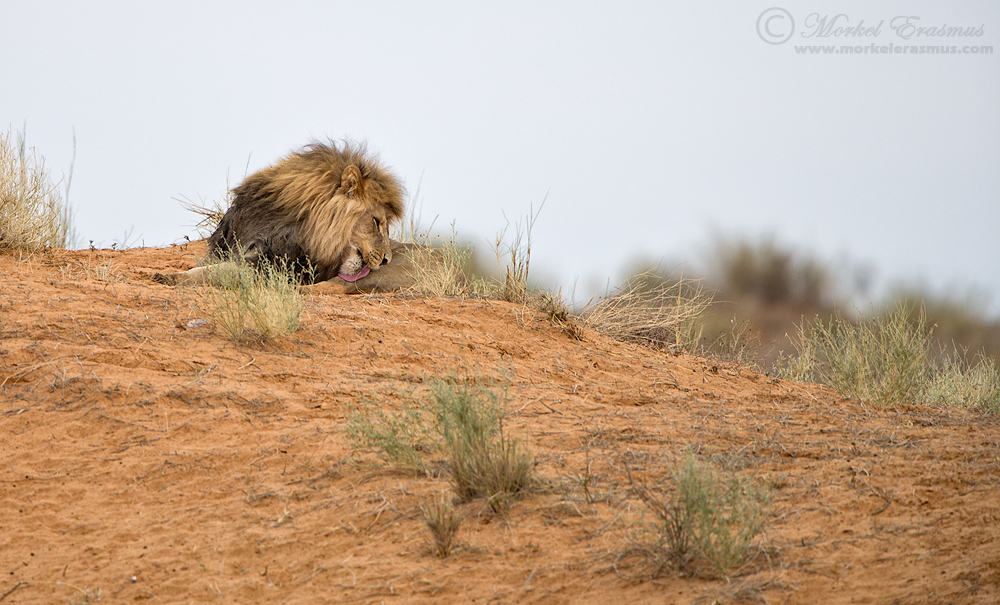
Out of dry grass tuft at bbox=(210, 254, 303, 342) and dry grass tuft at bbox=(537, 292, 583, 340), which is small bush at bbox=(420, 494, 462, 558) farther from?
dry grass tuft at bbox=(537, 292, 583, 340)

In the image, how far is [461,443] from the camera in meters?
4.93

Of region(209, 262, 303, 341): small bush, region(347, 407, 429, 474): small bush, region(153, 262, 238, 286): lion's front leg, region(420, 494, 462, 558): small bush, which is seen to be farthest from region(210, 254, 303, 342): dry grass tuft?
region(420, 494, 462, 558): small bush

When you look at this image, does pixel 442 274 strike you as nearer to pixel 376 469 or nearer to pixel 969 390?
pixel 376 469

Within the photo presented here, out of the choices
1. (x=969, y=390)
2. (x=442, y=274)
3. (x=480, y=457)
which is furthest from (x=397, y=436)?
(x=969, y=390)

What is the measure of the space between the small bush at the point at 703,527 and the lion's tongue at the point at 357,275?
513 cm

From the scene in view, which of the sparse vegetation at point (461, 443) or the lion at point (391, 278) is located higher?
the lion at point (391, 278)

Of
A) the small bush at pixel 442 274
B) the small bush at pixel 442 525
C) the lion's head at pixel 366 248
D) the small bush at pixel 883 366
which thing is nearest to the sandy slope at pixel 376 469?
the small bush at pixel 442 525

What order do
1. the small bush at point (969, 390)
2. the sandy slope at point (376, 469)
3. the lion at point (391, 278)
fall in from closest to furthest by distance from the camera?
1. the sandy slope at point (376, 469)
2. the small bush at point (969, 390)
3. the lion at point (391, 278)

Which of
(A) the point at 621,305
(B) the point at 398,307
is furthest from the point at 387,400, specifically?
(A) the point at 621,305

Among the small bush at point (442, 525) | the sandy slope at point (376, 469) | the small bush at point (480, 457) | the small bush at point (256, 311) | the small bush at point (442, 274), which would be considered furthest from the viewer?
the small bush at point (442, 274)

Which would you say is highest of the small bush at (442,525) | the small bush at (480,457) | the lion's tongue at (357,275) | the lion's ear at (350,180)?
the lion's ear at (350,180)

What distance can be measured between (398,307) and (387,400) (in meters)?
2.20

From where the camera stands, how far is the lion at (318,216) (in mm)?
8891

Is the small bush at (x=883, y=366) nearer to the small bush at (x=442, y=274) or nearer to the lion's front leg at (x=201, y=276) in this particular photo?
the small bush at (x=442, y=274)
